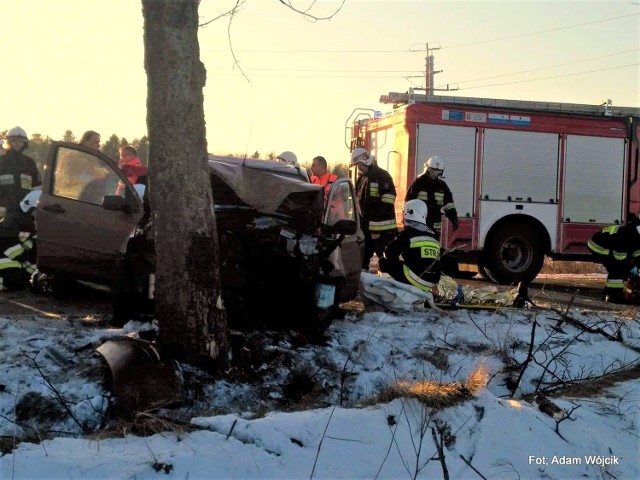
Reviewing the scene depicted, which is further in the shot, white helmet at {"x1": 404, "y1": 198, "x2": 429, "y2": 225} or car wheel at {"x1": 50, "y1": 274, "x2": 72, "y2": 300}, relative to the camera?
white helmet at {"x1": 404, "y1": 198, "x2": 429, "y2": 225}

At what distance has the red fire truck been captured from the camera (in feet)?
34.8

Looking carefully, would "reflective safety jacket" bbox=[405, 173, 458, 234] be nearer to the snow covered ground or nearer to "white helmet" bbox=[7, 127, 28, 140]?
the snow covered ground

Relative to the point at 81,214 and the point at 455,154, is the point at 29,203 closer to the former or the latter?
the point at 81,214

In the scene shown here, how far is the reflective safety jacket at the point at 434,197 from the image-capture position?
27.7ft

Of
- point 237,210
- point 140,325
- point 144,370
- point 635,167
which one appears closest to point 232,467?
point 144,370

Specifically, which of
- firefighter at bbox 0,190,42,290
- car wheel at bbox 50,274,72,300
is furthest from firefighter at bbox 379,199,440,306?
firefighter at bbox 0,190,42,290

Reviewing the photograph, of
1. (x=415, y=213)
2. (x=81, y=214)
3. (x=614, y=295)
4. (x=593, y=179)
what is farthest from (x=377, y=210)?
(x=593, y=179)

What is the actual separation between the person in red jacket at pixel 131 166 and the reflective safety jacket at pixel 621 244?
592 centimetres

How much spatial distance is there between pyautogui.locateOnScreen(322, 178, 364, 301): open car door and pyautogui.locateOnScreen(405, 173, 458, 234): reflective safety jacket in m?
2.09

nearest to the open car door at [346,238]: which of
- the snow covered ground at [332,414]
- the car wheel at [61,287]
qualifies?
the snow covered ground at [332,414]

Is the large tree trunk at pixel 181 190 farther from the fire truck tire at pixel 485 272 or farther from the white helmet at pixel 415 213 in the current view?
the fire truck tire at pixel 485 272

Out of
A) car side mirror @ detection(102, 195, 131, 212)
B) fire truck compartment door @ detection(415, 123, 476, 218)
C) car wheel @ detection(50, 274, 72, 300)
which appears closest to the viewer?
car side mirror @ detection(102, 195, 131, 212)

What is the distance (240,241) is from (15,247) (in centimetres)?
374

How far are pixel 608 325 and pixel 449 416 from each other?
118 inches
